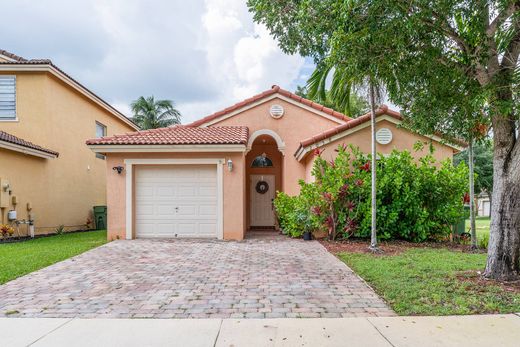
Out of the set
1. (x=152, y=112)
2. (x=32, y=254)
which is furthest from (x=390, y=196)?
(x=152, y=112)

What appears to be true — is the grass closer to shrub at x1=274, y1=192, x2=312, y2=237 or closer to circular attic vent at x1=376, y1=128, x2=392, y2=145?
shrub at x1=274, y1=192, x2=312, y2=237

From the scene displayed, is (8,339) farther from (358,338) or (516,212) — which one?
(516,212)

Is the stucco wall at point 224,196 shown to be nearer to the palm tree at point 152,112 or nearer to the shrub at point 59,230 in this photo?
the shrub at point 59,230

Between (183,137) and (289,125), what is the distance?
4.78 m

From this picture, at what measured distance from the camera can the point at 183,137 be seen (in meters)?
12.0

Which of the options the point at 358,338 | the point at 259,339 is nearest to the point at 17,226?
the point at 259,339

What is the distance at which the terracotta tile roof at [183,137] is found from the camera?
37.1ft

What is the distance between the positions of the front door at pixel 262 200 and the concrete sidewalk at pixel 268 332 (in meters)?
11.5

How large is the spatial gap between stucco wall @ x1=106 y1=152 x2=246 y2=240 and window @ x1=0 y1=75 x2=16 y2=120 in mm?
6370

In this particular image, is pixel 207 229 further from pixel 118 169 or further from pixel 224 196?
pixel 118 169

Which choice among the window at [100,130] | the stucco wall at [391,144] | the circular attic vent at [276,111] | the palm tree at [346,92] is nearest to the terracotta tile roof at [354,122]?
the stucco wall at [391,144]

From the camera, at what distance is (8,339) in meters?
3.83

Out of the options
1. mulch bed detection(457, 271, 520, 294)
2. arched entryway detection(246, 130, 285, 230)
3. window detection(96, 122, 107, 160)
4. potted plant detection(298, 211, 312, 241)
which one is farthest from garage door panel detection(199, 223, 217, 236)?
window detection(96, 122, 107, 160)

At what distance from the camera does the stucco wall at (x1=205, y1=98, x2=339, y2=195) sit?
14156 millimetres
